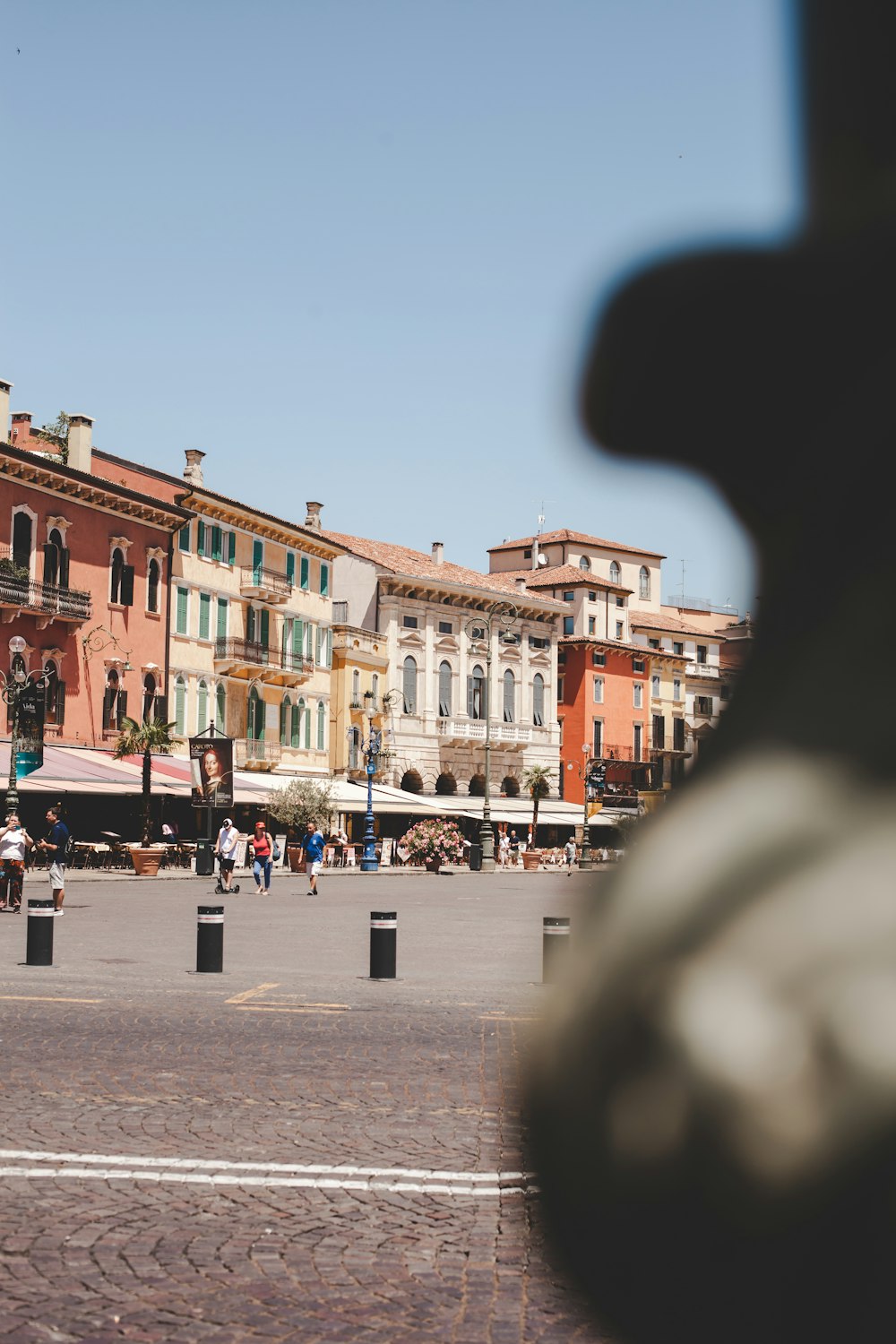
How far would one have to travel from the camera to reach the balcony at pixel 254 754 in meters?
61.6

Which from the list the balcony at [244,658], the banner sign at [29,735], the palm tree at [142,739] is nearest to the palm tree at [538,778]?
the balcony at [244,658]

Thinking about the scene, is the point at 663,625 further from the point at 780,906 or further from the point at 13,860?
the point at 13,860

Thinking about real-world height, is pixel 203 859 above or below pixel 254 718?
below

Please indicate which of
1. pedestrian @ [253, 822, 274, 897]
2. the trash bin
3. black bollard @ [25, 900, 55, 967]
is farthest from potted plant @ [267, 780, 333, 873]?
black bollard @ [25, 900, 55, 967]

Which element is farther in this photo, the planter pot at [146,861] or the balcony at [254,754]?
the balcony at [254,754]

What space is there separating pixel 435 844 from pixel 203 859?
34.8 ft

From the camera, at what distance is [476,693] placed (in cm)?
7906

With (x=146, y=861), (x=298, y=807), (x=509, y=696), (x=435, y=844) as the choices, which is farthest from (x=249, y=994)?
(x=509, y=696)

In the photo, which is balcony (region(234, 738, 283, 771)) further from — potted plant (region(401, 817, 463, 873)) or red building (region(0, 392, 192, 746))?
potted plant (region(401, 817, 463, 873))

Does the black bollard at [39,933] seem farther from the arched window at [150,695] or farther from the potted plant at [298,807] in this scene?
the arched window at [150,695]

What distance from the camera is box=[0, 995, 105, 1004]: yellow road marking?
14.1 meters

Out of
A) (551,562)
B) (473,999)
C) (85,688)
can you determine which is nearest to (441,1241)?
(473,999)

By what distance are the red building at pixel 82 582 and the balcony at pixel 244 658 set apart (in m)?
4.13

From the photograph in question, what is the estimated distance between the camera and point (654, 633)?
113 inches
